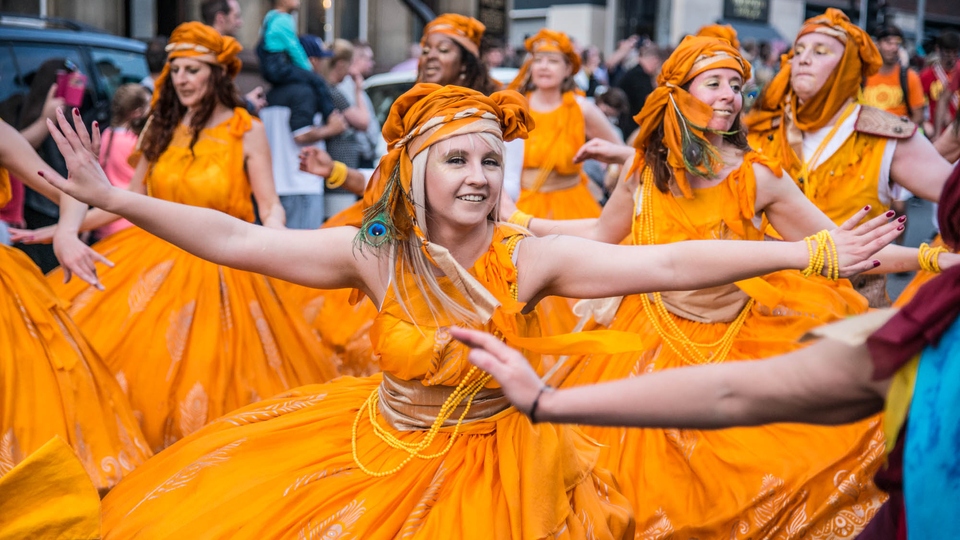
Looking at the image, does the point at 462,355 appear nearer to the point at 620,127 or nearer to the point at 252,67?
the point at 620,127

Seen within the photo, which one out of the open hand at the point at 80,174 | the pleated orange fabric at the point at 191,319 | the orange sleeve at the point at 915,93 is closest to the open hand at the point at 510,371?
the open hand at the point at 80,174

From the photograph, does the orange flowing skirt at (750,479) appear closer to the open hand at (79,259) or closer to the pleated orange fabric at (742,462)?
the pleated orange fabric at (742,462)

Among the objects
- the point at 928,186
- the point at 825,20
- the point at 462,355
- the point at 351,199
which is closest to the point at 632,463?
the point at 462,355

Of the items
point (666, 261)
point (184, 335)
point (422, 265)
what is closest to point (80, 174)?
point (422, 265)

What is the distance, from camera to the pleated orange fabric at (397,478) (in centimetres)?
314

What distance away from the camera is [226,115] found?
5.99m

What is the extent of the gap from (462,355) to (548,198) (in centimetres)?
476

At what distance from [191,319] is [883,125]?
3448 mm

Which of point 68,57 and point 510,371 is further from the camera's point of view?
point 68,57

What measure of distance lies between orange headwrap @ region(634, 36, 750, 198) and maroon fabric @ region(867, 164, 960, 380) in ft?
7.85

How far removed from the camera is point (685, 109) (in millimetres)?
4570

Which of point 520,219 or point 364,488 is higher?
point 520,219

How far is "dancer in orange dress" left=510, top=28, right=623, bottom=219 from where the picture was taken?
7922 millimetres

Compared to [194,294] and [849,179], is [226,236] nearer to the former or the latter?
[194,294]
